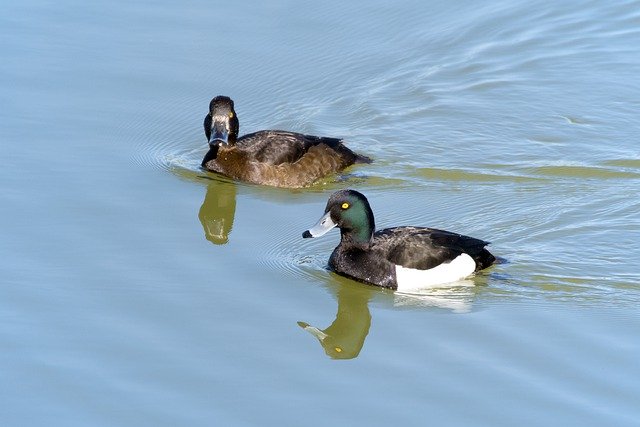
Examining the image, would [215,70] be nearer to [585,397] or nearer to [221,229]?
[221,229]

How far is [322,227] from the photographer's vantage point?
11.2m

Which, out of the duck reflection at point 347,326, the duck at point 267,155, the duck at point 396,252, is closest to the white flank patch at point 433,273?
the duck at point 396,252

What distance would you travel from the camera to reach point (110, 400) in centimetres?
831

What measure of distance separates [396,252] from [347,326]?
1.15 m

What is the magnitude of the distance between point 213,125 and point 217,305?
162 inches

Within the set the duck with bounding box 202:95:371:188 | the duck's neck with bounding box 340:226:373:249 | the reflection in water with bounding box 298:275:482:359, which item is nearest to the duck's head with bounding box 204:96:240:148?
the duck with bounding box 202:95:371:188

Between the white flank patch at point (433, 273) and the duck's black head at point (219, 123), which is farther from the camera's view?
the duck's black head at point (219, 123)

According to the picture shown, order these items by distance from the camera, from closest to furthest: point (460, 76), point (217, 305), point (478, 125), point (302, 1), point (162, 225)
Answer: point (217, 305) → point (162, 225) → point (478, 125) → point (460, 76) → point (302, 1)

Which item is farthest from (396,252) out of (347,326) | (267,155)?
(267,155)

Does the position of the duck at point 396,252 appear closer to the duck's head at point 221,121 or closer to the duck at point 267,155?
the duck at point 267,155

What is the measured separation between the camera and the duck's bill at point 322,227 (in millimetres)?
11141

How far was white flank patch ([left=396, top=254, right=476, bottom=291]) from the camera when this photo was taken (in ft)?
36.2

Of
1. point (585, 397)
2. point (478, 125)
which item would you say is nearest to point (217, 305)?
point (585, 397)

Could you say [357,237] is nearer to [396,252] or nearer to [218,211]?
[396,252]
